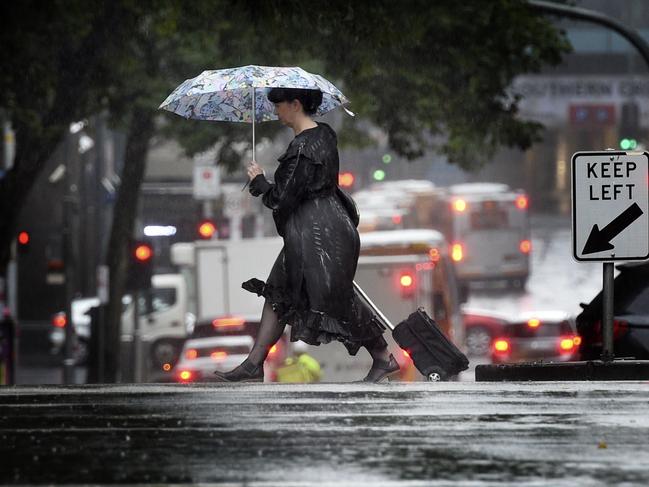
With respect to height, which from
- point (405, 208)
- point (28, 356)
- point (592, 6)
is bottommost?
point (28, 356)

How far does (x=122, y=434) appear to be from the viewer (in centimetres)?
679

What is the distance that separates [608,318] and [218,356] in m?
14.0

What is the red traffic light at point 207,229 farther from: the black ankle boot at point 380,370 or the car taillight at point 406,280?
the black ankle boot at point 380,370

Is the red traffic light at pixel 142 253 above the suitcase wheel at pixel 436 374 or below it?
above

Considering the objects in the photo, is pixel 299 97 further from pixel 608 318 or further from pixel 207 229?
pixel 207 229

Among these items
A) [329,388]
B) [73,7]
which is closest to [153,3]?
[73,7]

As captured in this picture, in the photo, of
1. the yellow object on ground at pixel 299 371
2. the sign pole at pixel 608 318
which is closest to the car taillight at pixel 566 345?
the yellow object on ground at pixel 299 371

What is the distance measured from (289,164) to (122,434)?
3.30 metres

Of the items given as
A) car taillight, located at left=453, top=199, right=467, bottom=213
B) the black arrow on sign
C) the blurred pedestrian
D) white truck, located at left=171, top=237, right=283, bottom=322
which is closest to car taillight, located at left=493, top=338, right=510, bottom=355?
white truck, located at left=171, top=237, right=283, bottom=322

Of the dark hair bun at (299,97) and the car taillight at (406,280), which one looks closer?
the dark hair bun at (299,97)

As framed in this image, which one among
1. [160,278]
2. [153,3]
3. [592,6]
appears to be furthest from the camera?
[592,6]

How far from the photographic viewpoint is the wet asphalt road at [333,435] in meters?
5.71

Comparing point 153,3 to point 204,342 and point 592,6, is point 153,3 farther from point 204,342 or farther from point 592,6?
point 592,6

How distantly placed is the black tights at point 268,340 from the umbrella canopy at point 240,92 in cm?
127
